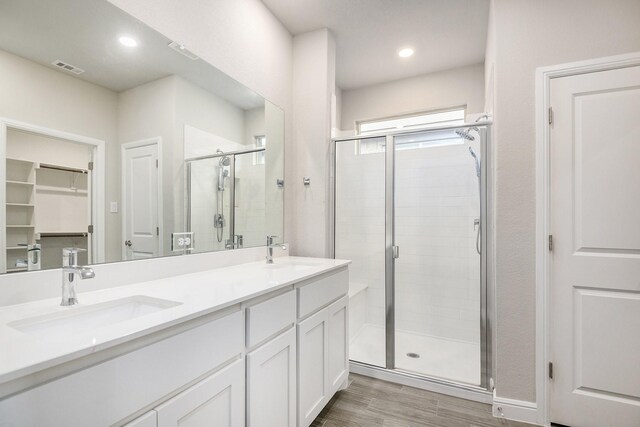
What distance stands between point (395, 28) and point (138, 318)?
278 cm

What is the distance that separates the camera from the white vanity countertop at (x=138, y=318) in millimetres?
630

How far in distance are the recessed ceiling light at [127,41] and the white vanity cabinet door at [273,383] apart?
1469 millimetres

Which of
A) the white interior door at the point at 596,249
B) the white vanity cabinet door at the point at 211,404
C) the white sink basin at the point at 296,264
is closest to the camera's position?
the white vanity cabinet door at the point at 211,404

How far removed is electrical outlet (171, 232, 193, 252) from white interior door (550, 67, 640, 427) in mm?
2145

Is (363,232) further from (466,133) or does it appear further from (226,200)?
(226,200)

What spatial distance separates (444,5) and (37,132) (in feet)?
8.70

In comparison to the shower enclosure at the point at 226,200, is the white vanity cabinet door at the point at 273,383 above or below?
below

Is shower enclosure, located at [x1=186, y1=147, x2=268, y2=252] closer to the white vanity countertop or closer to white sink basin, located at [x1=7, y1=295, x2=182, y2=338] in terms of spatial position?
the white vanity countertop

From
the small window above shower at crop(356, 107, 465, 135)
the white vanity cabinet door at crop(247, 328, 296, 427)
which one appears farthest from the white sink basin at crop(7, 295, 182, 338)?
the small window above shower at crop(356, 107, 465, 135)

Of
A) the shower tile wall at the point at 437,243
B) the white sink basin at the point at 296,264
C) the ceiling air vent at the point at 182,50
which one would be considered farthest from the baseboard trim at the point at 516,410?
the ceiling air vent at the point at 182,50

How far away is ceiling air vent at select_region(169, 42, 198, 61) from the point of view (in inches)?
62.5

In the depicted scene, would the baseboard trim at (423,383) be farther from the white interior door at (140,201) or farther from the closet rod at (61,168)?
the closet rod at (61,168)

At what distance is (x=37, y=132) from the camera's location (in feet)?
3.58

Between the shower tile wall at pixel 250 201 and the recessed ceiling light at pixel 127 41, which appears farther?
the shower tile wall at pixel 250 201
